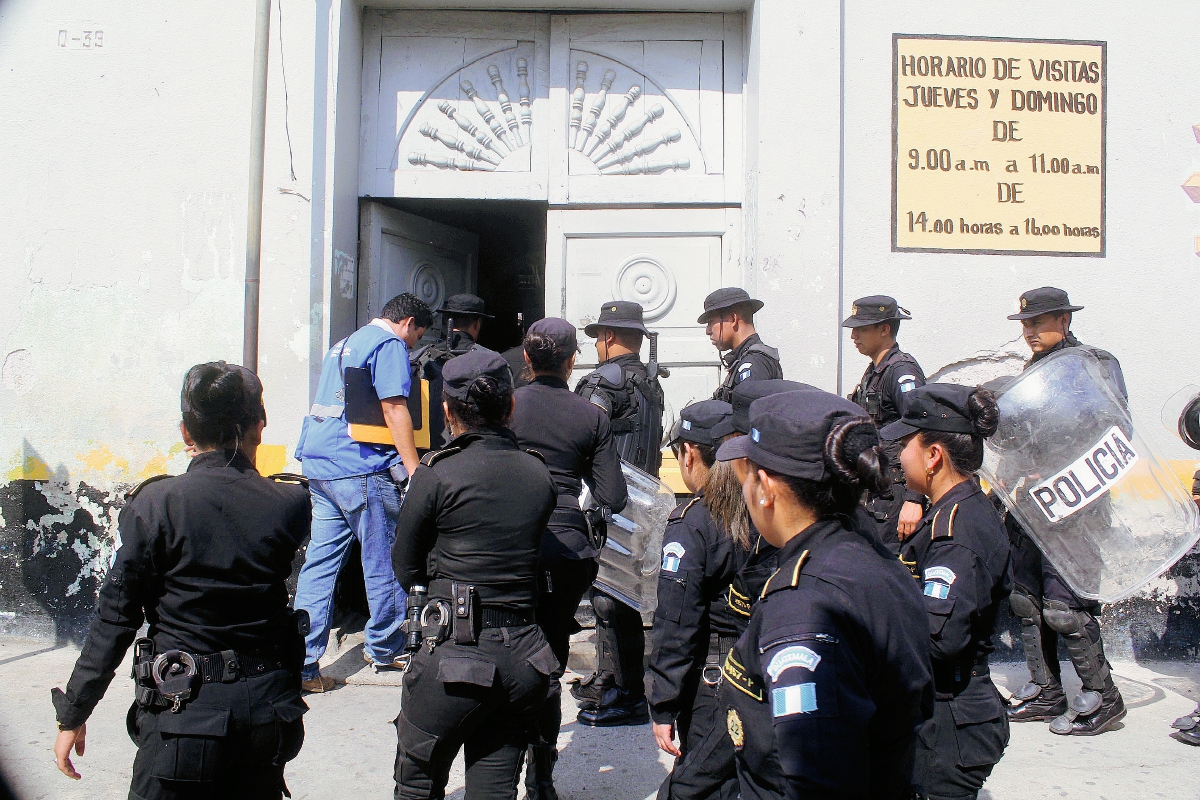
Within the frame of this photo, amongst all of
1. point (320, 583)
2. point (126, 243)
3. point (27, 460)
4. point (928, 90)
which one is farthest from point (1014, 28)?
point (27, 460)

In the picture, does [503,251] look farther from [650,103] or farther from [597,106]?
[650,103]

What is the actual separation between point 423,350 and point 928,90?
3369 millimetres

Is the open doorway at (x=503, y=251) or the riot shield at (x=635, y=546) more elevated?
the open doorway at (x=503, y=251)

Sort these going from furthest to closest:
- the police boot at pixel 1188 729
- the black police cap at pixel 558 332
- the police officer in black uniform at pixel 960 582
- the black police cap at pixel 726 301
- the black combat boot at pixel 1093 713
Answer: the black police cap at pixel 726 301
the black combat boot at pixel 1093 713
the police boot at pixel 1188 729
the black police cap at pixel 558 332
the police officer in black uniform at pixel 960 582

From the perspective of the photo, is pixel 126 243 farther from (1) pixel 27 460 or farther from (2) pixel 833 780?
(2) pixel 833 780

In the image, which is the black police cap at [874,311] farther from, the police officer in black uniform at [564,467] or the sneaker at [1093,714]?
the sneaker at [1093,714]

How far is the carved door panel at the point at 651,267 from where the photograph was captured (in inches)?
220

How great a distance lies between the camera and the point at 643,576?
3.80m

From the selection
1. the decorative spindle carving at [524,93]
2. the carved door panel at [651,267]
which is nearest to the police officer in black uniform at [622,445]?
the carved door panel at [651,267]

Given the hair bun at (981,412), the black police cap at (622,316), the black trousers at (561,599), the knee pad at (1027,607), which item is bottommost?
the knee pad at (1027,607)

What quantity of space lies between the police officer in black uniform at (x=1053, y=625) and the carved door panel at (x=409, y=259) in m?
3.86

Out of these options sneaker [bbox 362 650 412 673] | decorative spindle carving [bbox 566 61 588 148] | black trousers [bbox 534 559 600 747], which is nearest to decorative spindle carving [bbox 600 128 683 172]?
decorative spindle carving [bbox 566 61 588 148]

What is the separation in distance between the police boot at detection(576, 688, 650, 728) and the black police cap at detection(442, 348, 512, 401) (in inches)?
82.1

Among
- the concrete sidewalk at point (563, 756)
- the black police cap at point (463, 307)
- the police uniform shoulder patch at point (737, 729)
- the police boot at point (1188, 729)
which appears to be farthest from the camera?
the black police cap at point (463, 307)
